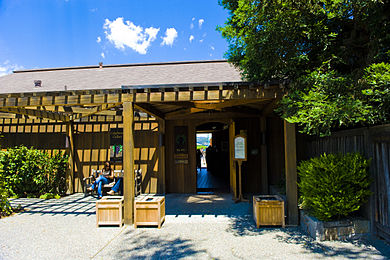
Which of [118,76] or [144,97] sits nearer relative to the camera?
[144,97]

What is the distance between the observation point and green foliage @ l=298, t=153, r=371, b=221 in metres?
3.58

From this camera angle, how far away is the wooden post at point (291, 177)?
4406 mm

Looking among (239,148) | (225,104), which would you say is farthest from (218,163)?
(225,104)

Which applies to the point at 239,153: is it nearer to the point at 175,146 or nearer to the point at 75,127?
the point at 175,146

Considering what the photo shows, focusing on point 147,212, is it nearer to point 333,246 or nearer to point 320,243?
point 320,243

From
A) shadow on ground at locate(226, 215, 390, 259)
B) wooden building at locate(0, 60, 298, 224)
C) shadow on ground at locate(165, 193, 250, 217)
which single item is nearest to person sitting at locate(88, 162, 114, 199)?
wooden building at locate(0, 60, 298, 224)

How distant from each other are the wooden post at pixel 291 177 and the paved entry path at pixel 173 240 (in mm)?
260

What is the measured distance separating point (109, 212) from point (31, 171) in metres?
4.29

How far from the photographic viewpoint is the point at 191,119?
24.9 ft

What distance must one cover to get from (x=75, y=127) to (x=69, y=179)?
177 cm

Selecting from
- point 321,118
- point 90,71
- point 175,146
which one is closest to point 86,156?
point 175,146

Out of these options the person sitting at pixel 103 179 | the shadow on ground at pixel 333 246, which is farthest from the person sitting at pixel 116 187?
the shadow on ground at pixel 333 246

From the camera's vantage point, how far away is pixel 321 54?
4145mm

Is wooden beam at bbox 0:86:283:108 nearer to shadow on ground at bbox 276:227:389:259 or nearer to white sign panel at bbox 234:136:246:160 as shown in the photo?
white sign panel at bbox 234:136:246:160
